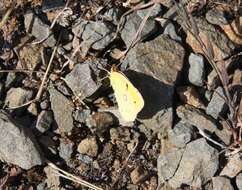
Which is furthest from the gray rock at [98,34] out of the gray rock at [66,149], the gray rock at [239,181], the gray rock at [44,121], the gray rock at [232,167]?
the gray rock at [239,181]

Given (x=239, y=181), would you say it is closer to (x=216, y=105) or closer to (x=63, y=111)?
(x=216, y=105)

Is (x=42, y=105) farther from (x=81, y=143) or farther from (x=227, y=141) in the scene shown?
(x=227, y=141)

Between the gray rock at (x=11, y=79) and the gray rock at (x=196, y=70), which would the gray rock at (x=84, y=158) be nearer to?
the gray rock at (x=11, y=79)

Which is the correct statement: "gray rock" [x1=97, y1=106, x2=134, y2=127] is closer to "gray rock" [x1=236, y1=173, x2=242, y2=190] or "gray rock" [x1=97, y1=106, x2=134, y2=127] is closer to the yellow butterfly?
the yellow butterfly

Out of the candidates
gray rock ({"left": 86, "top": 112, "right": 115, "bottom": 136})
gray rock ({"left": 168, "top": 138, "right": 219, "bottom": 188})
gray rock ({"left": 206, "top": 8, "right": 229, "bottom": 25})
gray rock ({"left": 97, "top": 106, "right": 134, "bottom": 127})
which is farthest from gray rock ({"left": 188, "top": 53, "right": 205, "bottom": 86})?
gray rock ({"left": 86, "top": 112, "right": 115, "bottom": 136})

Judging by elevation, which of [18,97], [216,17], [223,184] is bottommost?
[223,184]

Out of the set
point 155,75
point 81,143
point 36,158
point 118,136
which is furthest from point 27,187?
point 155,75

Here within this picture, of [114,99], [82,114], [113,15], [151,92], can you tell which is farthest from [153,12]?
[82,114]
